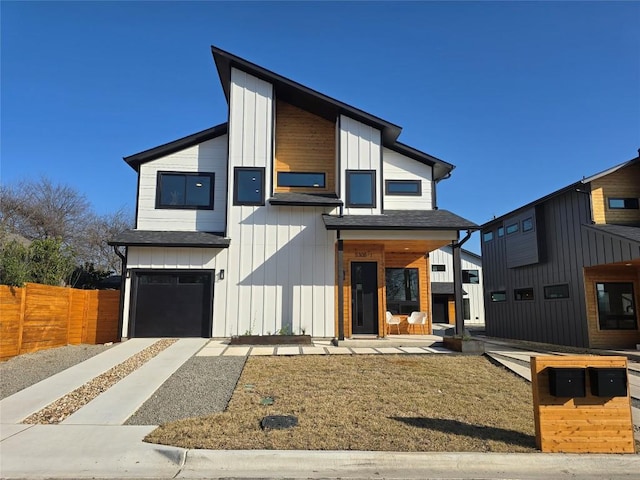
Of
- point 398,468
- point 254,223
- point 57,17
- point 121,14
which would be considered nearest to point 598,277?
point 254,223

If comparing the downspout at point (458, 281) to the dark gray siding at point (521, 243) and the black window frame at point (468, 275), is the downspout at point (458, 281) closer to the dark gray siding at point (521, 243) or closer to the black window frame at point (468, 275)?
the dark gray siding at point (521, 243)

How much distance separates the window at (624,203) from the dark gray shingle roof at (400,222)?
573cm

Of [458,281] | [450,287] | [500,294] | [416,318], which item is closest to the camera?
[458,281]

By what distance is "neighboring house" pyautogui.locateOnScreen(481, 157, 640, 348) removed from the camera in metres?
14.3

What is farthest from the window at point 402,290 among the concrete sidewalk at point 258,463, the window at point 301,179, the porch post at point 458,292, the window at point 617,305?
the concrete sidewalk at point 258,463

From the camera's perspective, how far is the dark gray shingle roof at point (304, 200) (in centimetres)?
1326

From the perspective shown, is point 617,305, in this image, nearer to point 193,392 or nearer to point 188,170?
point 193,392

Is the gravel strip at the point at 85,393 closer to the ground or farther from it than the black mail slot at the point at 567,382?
closer to the ground

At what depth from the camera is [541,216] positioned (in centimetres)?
1731

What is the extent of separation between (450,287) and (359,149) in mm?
19079

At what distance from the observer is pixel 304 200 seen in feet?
44.0

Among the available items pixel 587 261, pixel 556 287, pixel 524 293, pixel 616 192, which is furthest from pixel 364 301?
pixel 616 192

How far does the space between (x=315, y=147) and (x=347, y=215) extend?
9.42 feet

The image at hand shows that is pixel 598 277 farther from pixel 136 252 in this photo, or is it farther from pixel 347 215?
pixel 136 252
